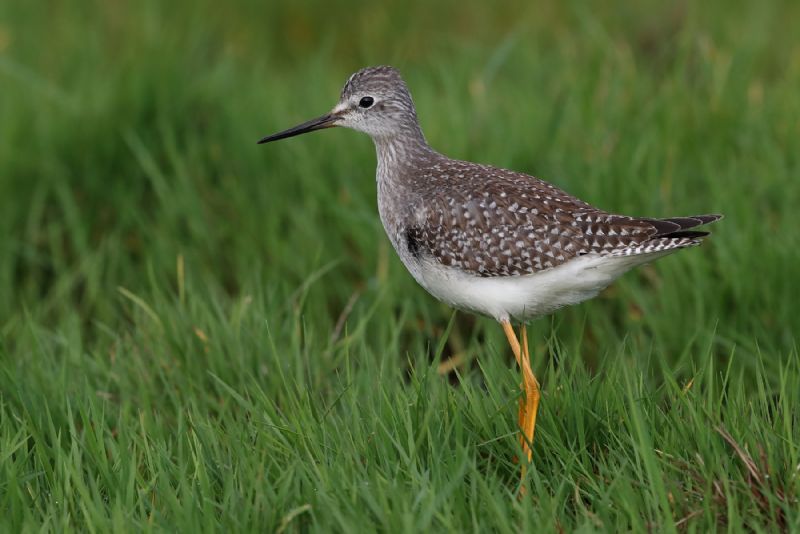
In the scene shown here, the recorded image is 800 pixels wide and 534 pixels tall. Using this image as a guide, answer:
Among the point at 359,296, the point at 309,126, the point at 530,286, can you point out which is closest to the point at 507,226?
the point at 530,286

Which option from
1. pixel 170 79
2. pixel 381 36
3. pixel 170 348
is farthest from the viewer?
pixel 381 36

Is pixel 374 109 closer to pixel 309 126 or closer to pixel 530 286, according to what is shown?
pixel 309 126

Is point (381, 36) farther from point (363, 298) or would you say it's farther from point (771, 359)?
point (771, 359)

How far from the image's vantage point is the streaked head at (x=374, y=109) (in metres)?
5.80

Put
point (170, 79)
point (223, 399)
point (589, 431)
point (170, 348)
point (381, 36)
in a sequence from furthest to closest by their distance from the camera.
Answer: point (381, 36) → point (170, 79) → point (170, 348) → point (223, 399) → point (589, 431)

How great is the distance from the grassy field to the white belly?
21 cm

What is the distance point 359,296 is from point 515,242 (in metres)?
1.82

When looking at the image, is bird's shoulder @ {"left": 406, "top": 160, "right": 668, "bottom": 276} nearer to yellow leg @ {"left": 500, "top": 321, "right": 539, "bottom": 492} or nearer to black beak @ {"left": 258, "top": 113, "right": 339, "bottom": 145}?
yellow leg @ {"left": 500, "top": 321, "right": 539, "bottom": 492}

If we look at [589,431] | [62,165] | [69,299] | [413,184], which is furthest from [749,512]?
[62,165]

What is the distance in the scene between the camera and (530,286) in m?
5.00

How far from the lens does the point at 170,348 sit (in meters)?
5.73

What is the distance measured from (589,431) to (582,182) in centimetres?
263

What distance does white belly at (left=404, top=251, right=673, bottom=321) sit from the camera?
4.96m

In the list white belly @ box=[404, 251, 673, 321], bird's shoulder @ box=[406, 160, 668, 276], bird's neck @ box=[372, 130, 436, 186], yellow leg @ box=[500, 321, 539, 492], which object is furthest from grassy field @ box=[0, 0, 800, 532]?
bird's neck @ box=[372, 130, 436, 186]
